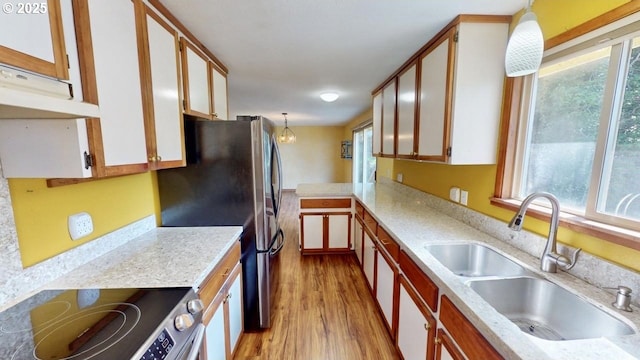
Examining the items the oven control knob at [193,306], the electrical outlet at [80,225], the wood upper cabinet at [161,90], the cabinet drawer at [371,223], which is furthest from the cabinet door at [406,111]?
the electrical outlet at [80,225]

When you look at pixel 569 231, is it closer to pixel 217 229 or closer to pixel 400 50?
pixel 400 50

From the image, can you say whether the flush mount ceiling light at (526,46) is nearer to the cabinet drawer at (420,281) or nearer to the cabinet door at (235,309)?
the cabinet drawer at (420,281)

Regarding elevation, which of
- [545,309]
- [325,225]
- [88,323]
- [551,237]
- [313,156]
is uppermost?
[313,156]

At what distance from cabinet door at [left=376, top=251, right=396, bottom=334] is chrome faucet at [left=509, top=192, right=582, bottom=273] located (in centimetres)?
Result: 80

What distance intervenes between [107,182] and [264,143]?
92 centimetres

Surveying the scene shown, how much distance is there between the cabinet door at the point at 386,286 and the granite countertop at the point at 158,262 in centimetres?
109

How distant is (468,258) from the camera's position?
5.04 feet

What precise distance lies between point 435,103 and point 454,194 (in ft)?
2.39

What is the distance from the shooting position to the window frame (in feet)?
3.28

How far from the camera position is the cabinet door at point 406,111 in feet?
7.06

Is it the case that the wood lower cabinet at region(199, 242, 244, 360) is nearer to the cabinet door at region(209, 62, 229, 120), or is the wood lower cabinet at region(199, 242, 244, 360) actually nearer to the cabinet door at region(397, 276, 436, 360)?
the cabinet door at region(397, 276, 436, 360)

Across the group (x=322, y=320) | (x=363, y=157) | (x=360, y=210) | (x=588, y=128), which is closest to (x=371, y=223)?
(x=360, y=210)

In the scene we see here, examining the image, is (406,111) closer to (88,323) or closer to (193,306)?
(193,306)

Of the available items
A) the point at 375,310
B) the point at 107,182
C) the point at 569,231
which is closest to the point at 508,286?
the point at 569,231
